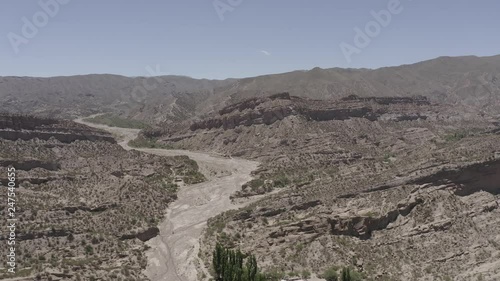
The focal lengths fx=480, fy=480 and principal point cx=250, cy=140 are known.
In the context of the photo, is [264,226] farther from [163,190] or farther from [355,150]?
[355,150]

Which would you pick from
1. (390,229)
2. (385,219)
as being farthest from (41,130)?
(390,229)

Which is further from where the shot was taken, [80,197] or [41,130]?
[41,130]

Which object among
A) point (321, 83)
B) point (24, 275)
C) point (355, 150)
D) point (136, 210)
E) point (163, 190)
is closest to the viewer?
point (24, 275)

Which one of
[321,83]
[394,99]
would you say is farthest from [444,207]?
[321,83]

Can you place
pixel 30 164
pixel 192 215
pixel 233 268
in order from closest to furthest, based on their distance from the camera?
pixel 233 268
pixel 192 215
pixel 30 164

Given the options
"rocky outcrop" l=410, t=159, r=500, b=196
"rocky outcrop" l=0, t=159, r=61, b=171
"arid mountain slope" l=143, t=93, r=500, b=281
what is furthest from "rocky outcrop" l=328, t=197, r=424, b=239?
"rocky outcrop" l=0, t=159, r=61, b=171

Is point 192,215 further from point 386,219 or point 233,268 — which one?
point 233,268

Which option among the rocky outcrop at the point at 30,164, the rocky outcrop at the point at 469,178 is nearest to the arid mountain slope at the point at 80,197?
the rocky outcrop at the point at 30,164

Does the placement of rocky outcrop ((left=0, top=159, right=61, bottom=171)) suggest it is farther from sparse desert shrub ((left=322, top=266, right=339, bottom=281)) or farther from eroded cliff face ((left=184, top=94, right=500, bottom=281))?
sparse desert shrub ((left=322, top=266, right=339, bottom=281))
